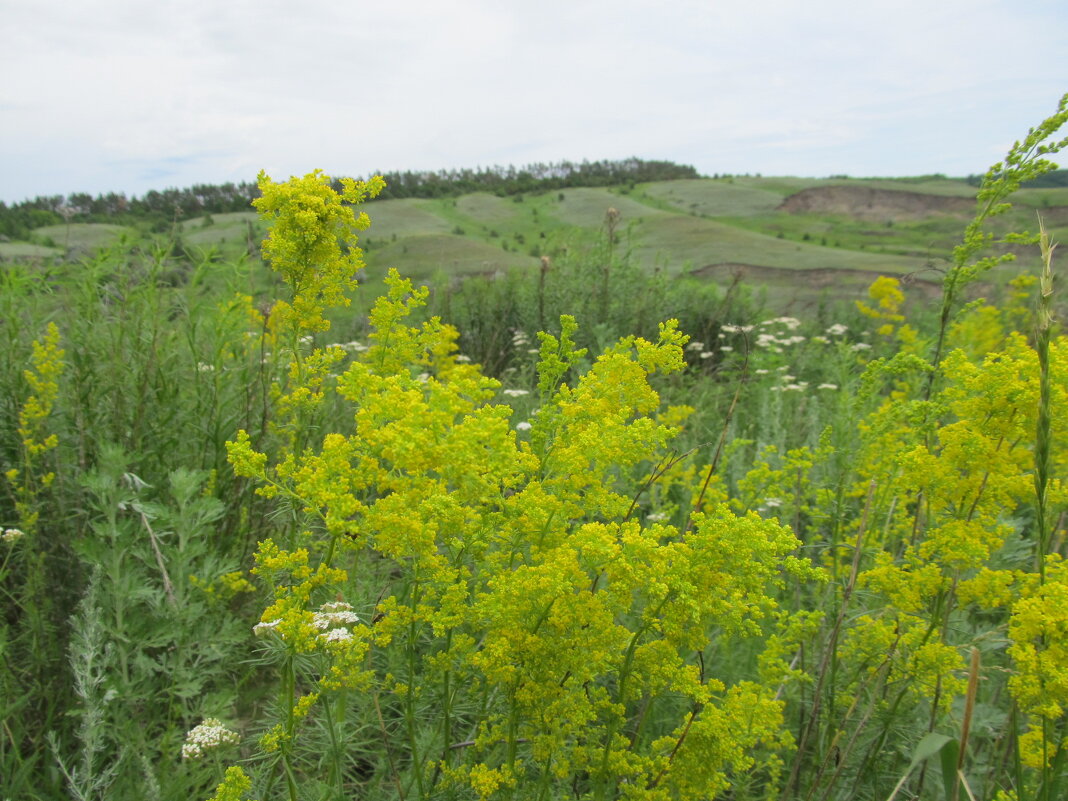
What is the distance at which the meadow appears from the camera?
137 cm

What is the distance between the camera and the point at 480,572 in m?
1.53

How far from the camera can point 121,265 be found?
3.48m

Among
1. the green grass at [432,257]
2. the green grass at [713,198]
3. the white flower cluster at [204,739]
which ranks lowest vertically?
the white flower cluster at [204,739]

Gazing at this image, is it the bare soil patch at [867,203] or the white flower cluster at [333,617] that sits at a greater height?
the bare soil patch at [867,203]

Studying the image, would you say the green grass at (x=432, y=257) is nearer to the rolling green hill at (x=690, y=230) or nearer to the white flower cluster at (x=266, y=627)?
the rolling green hill at (x=690, y=230)

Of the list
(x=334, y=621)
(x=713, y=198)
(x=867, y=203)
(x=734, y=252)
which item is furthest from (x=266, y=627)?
(x=867, y=203)

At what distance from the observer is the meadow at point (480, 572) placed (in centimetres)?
137

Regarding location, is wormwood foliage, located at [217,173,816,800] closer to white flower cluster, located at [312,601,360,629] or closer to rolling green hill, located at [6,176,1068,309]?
white flower cluster, located at [312,601,360,629]

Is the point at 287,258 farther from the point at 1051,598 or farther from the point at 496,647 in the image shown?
the point at 1051,598

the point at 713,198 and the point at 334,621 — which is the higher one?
the point at 713,198

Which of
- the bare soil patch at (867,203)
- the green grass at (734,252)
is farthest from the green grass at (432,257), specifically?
the bare soil patch at (867,203)

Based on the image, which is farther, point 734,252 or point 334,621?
point 734,252

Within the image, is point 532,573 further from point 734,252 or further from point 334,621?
point 734,252

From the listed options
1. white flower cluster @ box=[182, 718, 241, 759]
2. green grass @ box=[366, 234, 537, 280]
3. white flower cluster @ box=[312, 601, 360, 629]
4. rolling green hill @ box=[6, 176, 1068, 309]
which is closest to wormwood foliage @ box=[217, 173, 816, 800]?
white flower cluster @ box=[312, 601, 360, 629]
